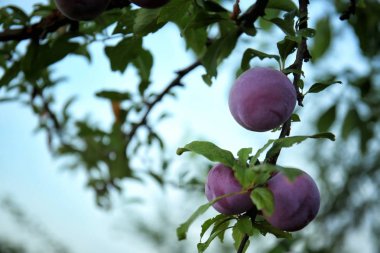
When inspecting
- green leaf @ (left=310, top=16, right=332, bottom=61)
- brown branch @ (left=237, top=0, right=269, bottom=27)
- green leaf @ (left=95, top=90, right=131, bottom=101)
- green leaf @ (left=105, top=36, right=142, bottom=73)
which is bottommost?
green leaf @ (left=310, top=16, right=332, bottom=61)

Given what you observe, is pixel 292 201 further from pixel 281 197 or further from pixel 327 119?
pixel 327 119

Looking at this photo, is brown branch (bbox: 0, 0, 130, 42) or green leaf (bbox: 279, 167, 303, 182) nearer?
green leaf (bbox: 279, 167, 303, 182)

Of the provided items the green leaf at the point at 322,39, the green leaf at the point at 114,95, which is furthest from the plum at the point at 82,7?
the green leaf at the point at 322,39

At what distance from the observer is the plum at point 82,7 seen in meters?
0.51

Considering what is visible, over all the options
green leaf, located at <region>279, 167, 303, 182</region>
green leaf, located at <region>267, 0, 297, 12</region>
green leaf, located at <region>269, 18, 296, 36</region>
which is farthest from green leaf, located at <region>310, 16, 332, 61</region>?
green leaf, located at <region>279, 167, 303, 182</region>

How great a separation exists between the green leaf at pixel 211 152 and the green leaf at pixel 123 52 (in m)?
0.35

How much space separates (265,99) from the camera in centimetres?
53

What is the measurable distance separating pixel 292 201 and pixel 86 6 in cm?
29

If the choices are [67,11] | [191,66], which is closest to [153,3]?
[67,11]

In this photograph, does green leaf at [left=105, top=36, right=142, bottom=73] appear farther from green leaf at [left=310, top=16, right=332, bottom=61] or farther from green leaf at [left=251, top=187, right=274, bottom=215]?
green leaf at [left=310, top=16, right=332, bottom=61]

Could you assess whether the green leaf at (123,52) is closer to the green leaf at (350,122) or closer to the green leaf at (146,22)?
the green leaf at (146,22)

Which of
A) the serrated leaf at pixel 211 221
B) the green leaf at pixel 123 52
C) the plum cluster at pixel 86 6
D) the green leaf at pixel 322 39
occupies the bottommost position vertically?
the green leaf at pixel 322 39

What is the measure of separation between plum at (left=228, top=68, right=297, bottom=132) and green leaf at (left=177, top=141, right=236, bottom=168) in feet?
0.18

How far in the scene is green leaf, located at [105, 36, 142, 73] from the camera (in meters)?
0.82
